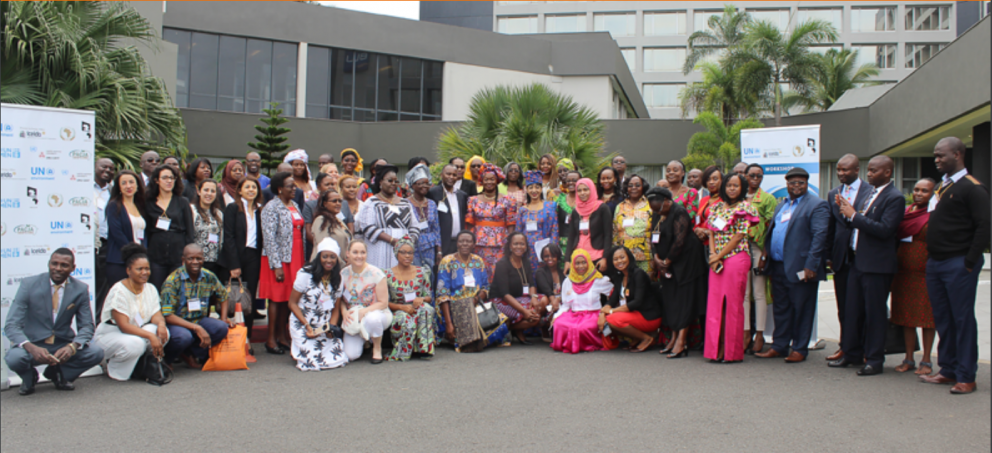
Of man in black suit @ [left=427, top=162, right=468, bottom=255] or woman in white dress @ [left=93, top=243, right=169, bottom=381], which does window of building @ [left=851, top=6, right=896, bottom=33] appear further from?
woman in white dress @ [left=93, top=243, right=169, bottom=381]

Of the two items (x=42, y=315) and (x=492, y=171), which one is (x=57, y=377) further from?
(x=492, y=171)

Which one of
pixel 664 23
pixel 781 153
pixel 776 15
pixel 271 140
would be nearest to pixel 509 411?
pixel 781 153

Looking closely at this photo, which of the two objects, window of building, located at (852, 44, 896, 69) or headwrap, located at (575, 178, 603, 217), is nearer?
headwrap, located at (575, 178, 603, 217)

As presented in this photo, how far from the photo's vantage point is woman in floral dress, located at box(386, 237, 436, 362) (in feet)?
22.7

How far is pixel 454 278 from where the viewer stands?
7.61 meters

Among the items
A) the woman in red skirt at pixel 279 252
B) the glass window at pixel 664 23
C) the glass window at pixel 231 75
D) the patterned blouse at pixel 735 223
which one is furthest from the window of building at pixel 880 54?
the woman in red skirt at pixel 279 252

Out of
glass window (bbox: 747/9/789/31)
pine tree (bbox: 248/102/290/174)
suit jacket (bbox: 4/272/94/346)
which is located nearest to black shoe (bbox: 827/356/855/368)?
suit jacket (bbox: 4/272/94/346)

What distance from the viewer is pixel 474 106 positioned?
1538 centimetres

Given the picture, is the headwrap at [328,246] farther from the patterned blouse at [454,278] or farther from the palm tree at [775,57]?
Answer: the palm tree at [775,57]

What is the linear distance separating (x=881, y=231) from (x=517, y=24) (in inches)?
1855

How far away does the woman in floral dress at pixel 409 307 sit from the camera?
6.92m

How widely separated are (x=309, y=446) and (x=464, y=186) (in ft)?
16.9

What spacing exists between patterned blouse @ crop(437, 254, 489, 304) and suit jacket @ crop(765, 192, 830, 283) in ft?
10.4

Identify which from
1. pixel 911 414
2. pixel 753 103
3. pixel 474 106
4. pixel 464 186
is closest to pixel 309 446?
pixel 911 414
